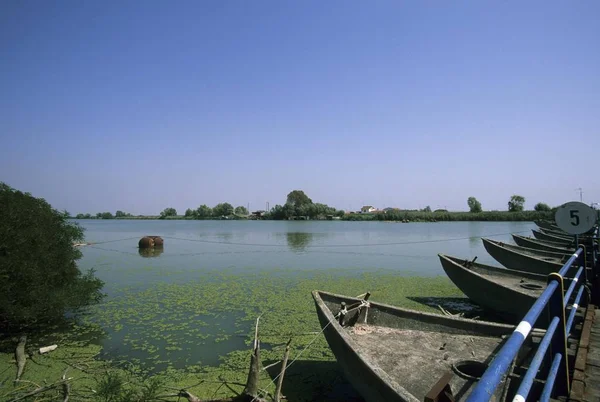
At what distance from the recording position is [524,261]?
10.9 meters

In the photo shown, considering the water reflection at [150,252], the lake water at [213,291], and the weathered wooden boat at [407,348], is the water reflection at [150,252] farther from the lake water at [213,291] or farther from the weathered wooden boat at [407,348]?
the weathered wooden boat at [407,348]

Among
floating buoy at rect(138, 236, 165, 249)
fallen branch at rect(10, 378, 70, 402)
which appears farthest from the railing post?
floating buoy at rect(138, 236, 165, 249)

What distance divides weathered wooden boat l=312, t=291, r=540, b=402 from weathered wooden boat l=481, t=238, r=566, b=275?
20.5 ft

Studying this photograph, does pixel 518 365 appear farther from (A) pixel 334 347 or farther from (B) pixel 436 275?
(B) pixel 436 275

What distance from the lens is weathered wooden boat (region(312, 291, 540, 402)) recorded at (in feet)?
11.6

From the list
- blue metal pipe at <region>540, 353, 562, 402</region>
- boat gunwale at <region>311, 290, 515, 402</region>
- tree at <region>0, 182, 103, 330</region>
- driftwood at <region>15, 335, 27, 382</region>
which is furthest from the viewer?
tree at <region>0, 182, 103, 330</region>

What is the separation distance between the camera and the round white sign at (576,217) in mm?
4789

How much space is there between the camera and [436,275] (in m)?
13.6

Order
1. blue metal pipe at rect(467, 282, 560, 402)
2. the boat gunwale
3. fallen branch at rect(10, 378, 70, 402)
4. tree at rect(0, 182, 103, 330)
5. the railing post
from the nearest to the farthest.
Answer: blue metal pipe at rect(467, 282, 560, 402) < the railing post < the boat gunwale < fallen branch at rect(10, 378, 70, 402) < tree at rect(0, 182, 103, 330)

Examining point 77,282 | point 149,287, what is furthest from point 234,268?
point 77,282

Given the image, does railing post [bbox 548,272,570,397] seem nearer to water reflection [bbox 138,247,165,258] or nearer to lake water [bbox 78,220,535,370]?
lake water [bbox 78,220,535,370]

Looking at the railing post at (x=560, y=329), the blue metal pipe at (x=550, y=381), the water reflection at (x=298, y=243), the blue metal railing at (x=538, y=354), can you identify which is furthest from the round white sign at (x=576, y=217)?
the water reflection at (x=298, y=243)

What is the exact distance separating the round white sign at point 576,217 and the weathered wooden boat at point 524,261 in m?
5.22

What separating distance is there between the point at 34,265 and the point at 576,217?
8849 millimetres
